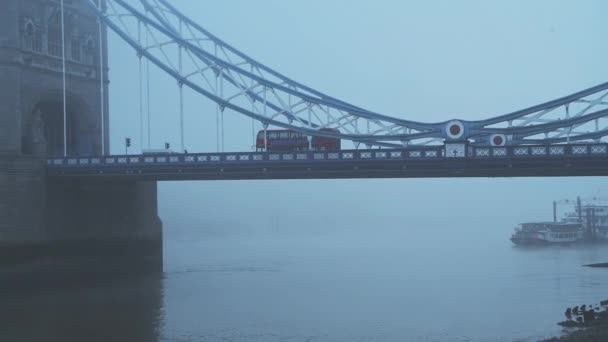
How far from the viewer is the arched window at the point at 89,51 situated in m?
47.7

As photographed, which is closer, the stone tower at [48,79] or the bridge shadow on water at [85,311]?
the bridge shadow on water at [85,311]

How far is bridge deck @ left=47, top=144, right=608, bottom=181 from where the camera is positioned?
32469 mm

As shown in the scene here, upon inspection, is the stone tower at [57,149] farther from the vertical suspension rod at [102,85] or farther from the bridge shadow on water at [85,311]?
the bridge shadow on water at [85,311]

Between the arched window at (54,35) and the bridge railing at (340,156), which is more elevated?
the arched window at (54,35)

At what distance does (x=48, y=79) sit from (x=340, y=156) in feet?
61.4

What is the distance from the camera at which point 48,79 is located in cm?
4456

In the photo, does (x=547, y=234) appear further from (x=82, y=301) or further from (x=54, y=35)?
(x=82, y=301)

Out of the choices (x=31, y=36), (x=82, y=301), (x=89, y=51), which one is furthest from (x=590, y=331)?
(x=89, y=51)

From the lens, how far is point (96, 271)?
44594mm

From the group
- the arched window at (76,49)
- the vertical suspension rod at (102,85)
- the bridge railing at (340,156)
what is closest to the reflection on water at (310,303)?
the bridge railing at (340,156)

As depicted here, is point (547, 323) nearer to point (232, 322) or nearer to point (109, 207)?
point (232, 322)

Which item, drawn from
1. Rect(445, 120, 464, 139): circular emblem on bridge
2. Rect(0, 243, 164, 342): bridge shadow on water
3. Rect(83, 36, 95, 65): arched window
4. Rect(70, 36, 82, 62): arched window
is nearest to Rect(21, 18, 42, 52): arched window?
Rect(70, 36, 82, 62): arched window

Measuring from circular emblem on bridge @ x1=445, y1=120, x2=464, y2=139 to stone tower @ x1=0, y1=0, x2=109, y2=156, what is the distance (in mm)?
21160

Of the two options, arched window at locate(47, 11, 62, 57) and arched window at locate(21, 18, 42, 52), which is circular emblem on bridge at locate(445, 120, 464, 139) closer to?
arched window at locate(21, 18, 42, 52)
